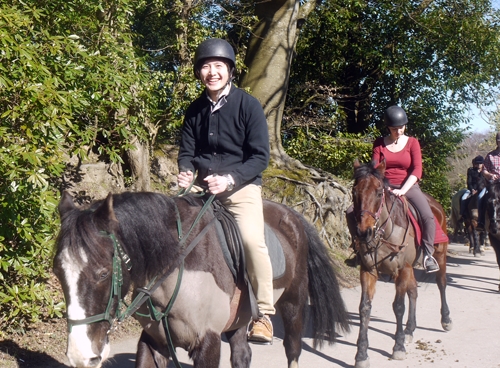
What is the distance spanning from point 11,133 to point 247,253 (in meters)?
2.69

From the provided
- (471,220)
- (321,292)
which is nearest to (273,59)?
(471,220)

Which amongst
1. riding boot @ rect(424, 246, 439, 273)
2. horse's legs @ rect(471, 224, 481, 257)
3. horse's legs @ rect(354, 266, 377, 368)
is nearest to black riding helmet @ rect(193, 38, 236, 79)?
horse's legs @ rect(354, 266, 377, 368)

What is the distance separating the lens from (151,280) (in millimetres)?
3924

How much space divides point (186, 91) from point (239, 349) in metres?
6.16

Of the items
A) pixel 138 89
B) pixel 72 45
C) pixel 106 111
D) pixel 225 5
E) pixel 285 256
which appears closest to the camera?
pixel 285 256

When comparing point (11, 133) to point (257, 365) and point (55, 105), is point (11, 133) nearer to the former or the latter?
point (55, 105)

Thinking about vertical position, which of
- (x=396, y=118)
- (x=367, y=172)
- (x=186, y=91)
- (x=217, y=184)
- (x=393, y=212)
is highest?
(x=186, y=91)

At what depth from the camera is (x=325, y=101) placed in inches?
682

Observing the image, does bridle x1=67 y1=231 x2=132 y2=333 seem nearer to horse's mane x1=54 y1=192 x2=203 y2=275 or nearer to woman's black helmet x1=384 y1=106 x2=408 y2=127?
horse's mane x1=54 y1=192 x2=203 y2=275

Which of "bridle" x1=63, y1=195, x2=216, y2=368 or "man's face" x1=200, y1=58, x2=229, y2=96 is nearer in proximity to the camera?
"bridle" x1=63, y1=195, x2=216, y2=368

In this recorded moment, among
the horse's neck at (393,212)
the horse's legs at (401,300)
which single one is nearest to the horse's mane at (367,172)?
the horse's neck at (393,212)

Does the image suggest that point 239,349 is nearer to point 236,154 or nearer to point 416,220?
point 236,154

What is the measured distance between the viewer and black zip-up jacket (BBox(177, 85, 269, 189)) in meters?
4.52

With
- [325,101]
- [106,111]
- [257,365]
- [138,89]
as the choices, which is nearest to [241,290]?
[257,365]
